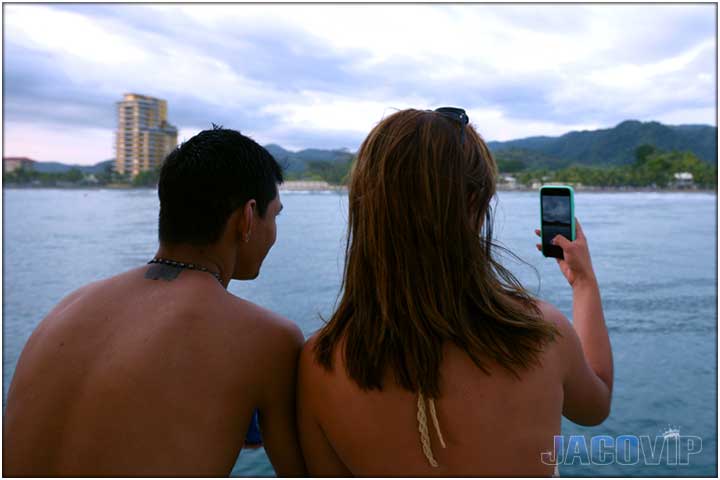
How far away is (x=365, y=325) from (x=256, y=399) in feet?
1.13

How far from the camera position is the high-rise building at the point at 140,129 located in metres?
78.7

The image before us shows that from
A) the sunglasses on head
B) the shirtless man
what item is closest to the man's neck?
the shirtless man

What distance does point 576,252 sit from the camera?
179cm

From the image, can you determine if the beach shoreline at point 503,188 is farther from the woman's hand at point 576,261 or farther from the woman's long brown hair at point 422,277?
the woman's long brown hair at point 422,277

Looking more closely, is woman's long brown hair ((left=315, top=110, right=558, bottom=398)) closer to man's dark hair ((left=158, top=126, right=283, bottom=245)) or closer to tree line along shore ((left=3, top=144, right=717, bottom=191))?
man's dark hair ((left=158, top=126, right=283, bottom=245))

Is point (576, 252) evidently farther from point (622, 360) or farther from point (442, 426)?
point (622, 360)

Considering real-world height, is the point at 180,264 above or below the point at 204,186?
below

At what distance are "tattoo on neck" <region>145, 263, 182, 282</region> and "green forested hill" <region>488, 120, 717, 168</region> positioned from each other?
188 ft

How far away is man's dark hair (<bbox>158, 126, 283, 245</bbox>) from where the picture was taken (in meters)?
1.55

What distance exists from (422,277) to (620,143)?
83160 mm

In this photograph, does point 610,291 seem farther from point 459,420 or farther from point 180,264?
point 180,264

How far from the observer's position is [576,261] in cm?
178

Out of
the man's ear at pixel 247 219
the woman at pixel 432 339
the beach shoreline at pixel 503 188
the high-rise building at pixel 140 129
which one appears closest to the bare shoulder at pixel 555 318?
the woman at pixel 432 339

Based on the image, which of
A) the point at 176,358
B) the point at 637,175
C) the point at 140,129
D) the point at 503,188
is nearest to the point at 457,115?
the point at 176,358
